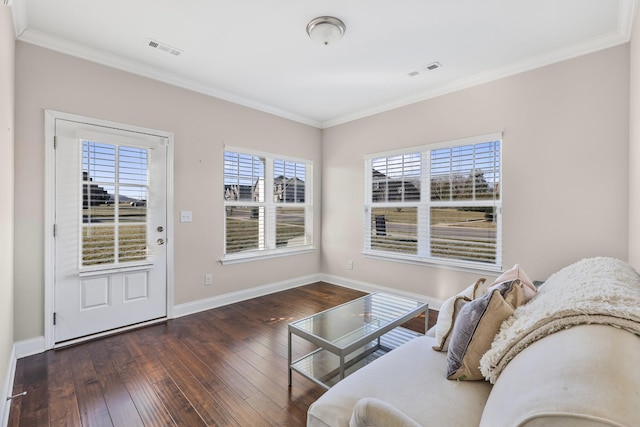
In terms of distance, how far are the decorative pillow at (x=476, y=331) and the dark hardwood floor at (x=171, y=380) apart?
0.99m

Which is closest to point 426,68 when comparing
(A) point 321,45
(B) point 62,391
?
(A) point 321,45

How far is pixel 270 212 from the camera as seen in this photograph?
4.20m

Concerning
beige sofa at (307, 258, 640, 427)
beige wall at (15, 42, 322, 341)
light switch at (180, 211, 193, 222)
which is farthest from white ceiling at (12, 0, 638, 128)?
beige sofa at (307, 258, 640, 427)

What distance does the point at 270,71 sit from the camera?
10.3 feet

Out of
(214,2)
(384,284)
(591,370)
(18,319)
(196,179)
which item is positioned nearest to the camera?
(591,370)

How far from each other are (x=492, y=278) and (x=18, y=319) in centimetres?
437

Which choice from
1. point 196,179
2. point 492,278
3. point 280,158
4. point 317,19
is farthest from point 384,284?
point 317,19

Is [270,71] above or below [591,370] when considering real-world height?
above

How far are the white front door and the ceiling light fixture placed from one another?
1.91 meters

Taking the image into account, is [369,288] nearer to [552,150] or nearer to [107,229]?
[552,150]

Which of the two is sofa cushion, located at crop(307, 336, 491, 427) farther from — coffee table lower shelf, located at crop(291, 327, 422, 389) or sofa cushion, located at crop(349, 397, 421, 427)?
coffee table lower shelf, located at crop(291, 327, 422, 389)

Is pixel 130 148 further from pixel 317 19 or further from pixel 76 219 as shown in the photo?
pixel 317 19

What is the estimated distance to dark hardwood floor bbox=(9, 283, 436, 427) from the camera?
5.75 ft

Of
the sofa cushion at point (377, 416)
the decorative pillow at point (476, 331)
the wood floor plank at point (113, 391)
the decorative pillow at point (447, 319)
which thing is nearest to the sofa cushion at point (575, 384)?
the sofa cushion at point (377, 416)
